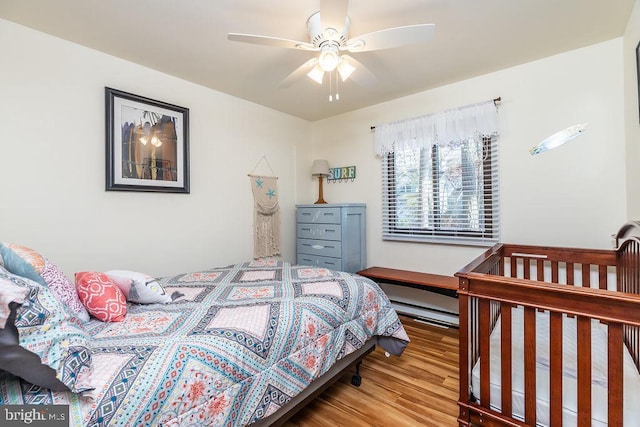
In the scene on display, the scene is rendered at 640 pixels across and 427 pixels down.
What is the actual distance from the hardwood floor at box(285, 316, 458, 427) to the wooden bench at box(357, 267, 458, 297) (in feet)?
1.69

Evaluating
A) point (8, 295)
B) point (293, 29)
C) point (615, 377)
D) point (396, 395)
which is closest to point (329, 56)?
point (293, 29)

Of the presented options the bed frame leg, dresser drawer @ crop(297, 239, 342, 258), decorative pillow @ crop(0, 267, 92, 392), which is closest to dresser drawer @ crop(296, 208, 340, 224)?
dresser drawer @ crop(297, 239, 342, 258)

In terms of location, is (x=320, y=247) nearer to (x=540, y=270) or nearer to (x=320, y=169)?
(x=320, y=169)

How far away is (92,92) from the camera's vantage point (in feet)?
7.41

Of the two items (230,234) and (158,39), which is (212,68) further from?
(230,234)

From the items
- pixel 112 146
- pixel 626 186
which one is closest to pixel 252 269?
pixel 112 146

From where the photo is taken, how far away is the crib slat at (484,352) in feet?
4.64

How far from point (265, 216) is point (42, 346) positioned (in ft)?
8.88

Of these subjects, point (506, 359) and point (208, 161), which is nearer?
point (506, 359)

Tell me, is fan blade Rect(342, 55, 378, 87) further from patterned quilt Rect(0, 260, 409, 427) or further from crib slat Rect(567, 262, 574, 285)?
crib slat Rect(567, 262, 574, 285)

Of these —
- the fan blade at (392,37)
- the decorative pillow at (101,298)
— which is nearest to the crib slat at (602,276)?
the fan blade at (392,37)

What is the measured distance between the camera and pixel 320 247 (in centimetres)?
349

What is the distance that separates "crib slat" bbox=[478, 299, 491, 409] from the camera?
1414mm

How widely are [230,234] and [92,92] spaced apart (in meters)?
1.71
